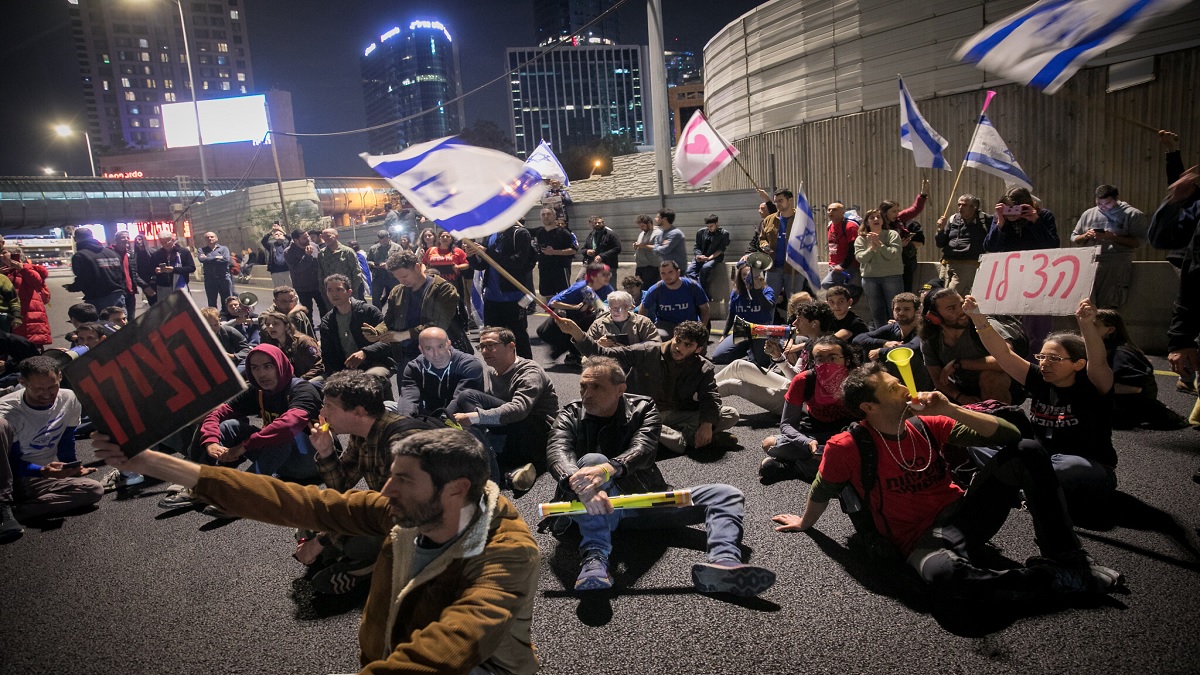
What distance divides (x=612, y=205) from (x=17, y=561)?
12.9 meters

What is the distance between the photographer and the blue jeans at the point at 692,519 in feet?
13.1

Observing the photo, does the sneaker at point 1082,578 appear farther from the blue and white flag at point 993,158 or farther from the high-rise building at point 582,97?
the high-rise building at point 582,97

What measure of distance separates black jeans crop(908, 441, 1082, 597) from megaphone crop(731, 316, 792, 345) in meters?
3.67

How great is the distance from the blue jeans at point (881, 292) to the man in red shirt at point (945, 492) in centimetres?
545

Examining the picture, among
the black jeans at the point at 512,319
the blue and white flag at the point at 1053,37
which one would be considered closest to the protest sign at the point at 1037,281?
the blue and white flag at the point at 1053,37

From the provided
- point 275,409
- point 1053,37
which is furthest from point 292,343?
point 1053,37

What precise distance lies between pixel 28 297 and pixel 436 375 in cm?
771

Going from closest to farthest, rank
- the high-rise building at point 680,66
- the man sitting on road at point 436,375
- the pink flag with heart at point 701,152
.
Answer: the man sitting on road at point 436,375, the pink flag with heart at point 701,152, the high-rise building at point 680,66

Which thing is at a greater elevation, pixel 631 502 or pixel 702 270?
pixel 702 270

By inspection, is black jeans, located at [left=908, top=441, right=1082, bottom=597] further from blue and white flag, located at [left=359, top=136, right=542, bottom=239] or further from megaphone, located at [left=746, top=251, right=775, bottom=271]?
megaphone, located at [left=746, top=251, right=775, bottom=271]

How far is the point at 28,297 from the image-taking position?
32.6ft

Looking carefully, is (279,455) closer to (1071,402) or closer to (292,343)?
(292,343)

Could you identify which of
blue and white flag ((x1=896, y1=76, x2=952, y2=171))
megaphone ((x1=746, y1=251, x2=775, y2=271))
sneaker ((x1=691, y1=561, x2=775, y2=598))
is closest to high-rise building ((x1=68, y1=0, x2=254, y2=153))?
megaphone ((x1=746, y1=251, x2=775, y2=271))

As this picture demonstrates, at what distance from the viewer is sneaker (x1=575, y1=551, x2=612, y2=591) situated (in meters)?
3.74
